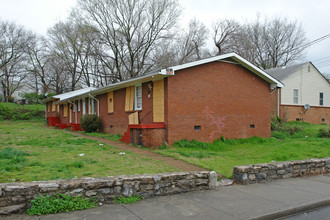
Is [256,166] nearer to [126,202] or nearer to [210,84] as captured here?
[126,202]

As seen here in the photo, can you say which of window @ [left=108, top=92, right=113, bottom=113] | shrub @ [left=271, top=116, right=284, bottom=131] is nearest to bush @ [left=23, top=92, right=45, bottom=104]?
window @ [left=108, top=92, right=113, bottom=113]

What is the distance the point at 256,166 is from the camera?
7.05m

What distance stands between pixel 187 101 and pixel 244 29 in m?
31.5

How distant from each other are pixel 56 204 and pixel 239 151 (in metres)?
9.46

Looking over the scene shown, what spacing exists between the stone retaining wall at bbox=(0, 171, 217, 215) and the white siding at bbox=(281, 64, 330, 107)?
822 inches

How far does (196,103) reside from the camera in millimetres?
13102

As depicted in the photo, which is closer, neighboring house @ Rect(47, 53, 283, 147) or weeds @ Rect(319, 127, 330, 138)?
neighboring house @ Rect(47, 53, 283, 147)

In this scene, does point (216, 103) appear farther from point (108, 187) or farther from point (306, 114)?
point (306, 114)

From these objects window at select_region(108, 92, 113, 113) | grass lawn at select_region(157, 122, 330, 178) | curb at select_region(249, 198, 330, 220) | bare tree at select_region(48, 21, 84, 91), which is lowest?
curb at select_region(249, 198, 330, 220)

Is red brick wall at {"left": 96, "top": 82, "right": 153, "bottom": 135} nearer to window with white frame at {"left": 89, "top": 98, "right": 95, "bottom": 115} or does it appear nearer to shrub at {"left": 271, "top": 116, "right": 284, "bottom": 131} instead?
window with white frame at {"left": 89, "top": 98, "right": 95, "bottom": 115}

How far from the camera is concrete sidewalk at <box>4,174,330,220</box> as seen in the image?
14.8ft

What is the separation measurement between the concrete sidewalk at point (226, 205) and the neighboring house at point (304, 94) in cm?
1835

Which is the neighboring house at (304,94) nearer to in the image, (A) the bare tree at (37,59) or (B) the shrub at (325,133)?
(B) the shrub at (325,133)

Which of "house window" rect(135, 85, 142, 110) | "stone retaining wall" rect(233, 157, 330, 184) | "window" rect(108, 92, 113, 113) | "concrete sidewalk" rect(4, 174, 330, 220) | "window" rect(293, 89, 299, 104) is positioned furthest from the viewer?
"window" rect(293, 89, 299, 104)
